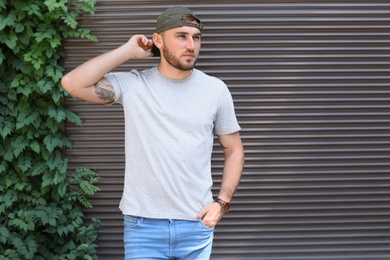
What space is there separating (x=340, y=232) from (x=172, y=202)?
272 centimetres

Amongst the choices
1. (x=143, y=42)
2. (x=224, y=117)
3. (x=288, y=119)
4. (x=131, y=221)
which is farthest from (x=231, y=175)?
(x=288, y=119)

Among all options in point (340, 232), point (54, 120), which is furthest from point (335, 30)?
point (54, 120)

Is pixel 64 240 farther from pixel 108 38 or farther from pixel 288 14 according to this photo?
pixel 288 14

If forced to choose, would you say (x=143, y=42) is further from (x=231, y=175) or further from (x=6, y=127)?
(x=6, y=127)

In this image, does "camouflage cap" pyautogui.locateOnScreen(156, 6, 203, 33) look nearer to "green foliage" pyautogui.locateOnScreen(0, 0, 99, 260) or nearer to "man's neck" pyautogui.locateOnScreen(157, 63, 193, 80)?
"man's neck" pyautogui.locateOnScreen(157, 63, 193, 80)

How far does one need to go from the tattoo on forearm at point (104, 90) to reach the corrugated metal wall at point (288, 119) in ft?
6.35

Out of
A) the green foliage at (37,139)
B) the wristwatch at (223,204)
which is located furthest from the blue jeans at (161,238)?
the green foliage at (37,139)

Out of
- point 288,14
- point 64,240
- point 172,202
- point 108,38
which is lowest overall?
point 64,240

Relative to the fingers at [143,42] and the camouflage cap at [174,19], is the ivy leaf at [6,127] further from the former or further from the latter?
the camouflage cap at [174,19]

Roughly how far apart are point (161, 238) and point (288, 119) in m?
2.50

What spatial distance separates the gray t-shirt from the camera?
291cm

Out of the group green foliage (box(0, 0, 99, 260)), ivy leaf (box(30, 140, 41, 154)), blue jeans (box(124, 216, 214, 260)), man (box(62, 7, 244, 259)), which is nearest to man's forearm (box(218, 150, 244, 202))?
man (box(62, 7, 244, 259))

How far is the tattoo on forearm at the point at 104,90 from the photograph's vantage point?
3.06m

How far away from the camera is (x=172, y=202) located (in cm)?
291
